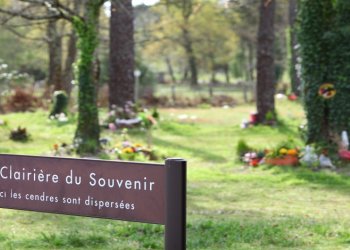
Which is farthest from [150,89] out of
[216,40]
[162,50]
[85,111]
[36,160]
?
[36,160]

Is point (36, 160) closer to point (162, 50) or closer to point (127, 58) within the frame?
point (127, 58)

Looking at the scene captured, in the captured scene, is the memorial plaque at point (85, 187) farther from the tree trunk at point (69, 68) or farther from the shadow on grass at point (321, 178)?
the tree trunk at point (69, 68)

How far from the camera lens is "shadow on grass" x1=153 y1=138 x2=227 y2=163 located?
17.0 meters

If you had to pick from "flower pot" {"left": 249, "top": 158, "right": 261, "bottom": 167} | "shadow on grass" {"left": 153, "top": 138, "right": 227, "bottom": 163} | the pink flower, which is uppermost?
the pink flower

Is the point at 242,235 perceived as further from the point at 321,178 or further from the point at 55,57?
the point at 55,57

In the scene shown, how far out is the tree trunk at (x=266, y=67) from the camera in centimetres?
2345

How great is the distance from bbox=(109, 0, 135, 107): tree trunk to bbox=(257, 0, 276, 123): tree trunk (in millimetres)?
4203

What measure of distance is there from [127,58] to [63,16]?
284 inches

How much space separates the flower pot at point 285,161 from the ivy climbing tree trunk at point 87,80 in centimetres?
388

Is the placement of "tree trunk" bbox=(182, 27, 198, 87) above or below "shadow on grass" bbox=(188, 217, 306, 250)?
above

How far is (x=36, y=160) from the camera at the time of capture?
505cm

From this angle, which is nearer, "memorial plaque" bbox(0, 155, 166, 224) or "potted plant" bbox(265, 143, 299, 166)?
"memorial plaque" bbox(0, 155, 166, 224)

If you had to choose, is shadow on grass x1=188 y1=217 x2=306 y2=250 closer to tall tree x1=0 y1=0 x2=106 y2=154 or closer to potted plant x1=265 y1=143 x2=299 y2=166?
potted plant x1=265 y1=143 x2=299 y2=166

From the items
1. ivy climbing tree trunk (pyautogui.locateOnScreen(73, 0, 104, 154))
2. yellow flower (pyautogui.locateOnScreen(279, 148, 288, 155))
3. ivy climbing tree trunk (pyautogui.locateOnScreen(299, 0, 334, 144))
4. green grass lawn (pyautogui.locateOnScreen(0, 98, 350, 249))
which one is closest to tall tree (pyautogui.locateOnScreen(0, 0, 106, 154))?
ivy climbing tree trunk (pyautogui.locateOnScreen(73, 0, 104, 154))
